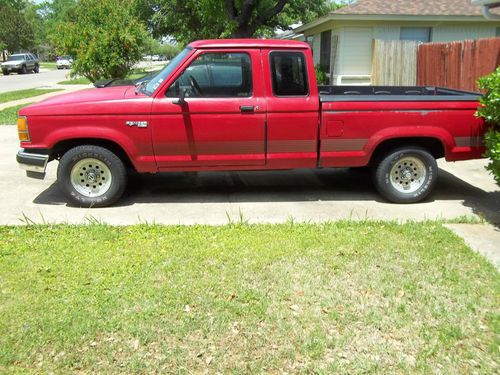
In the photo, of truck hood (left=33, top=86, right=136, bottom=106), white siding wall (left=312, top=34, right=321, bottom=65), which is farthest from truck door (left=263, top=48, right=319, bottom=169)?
white siding wall (left=312, top=34, right=321, bottom=65)

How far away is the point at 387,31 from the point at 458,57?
5005mm

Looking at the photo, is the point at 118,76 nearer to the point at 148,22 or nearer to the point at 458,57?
the point at 458,57

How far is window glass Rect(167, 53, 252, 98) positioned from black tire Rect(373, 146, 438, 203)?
75.6 inches

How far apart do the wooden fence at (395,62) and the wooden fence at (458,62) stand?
0.36 meters

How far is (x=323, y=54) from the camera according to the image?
18.9m

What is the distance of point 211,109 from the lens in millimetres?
5629

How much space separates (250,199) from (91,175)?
6.45 feet

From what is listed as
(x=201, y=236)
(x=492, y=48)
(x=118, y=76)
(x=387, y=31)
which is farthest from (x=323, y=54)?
(x=201, y=236)

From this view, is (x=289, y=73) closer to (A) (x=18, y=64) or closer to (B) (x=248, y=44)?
(B) (x=248, y=44)

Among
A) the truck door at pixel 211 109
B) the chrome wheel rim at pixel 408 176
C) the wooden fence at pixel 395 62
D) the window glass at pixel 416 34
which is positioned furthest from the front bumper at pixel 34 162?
the window glass at pixel 416 34

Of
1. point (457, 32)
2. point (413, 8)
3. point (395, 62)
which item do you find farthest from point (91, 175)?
point (457, 32)

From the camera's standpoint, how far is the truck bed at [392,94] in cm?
582

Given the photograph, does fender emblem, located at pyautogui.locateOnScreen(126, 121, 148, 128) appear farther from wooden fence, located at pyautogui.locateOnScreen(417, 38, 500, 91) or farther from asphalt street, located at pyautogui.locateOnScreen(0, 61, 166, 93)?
asphalt street, located at pyautogui.locateOnScreen(0, 61, 166, 93)

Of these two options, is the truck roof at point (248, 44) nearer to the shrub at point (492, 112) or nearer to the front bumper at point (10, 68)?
the shrub at point (492, 112)
